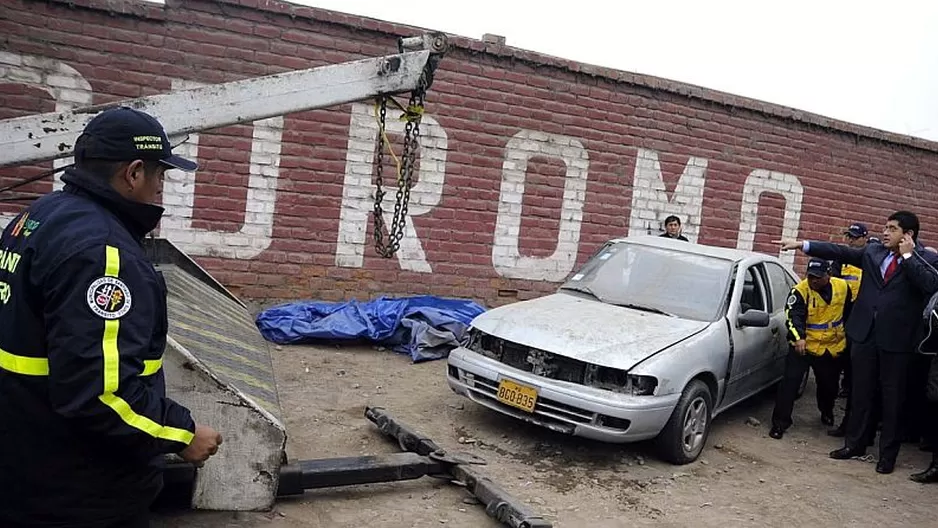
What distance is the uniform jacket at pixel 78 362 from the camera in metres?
1.99

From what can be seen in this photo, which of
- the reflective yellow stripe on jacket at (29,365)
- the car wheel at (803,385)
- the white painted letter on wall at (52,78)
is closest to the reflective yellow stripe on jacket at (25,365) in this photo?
the reflective yellow stripe on jacket at (29,365)

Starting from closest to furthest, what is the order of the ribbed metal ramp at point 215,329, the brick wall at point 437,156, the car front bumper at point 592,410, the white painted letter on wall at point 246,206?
the ribbed metal ramp at point 215,329 → the car front bumper at point 592,410 → the brick wall at point 437,156 → the white painted letter on wall at point 246,206

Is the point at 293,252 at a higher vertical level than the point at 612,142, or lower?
lower

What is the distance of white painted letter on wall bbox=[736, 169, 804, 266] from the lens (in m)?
10.8

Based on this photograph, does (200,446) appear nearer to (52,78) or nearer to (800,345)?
(800,345)

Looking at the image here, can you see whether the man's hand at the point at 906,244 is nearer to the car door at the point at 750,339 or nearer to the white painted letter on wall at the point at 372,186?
the car door at the point at 750,339

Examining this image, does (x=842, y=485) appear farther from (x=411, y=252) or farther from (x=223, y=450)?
(x=411, y=252)

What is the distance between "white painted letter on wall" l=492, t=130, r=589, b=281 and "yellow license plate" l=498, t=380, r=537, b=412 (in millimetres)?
4034

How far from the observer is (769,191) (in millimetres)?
11031

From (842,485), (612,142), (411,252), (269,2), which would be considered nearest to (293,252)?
(411,252)

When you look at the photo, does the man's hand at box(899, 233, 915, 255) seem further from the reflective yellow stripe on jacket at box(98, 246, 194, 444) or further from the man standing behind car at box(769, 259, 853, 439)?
the reflective yellow stripe on jacket at box(98, 246, 194, 444)

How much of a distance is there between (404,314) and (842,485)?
4486mm

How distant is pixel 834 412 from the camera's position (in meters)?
7.28

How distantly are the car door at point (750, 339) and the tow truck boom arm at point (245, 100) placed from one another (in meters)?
3.29
